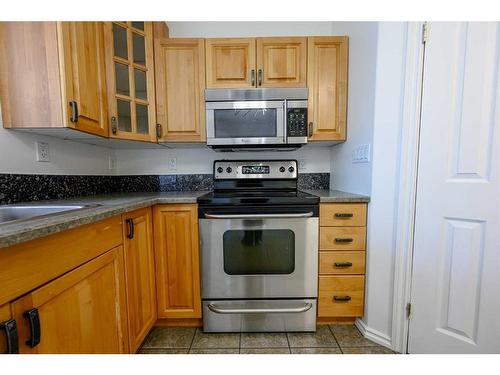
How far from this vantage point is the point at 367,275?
143 cm

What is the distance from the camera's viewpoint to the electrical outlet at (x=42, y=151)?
4.33 feet

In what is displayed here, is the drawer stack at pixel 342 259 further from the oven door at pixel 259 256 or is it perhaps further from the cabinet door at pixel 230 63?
the cabinet door at pixel 230 63

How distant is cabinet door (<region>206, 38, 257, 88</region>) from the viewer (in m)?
1.66

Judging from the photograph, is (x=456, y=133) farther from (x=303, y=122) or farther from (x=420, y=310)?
(x=420, y=310)

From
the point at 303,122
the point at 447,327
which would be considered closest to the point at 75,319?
the point at 303,122

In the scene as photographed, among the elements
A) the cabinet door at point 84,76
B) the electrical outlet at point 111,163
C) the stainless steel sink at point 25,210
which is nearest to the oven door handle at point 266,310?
the stainless steel sink at point 25,210

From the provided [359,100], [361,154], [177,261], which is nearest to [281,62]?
[359,100]

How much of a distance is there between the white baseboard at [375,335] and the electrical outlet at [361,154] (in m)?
1.07

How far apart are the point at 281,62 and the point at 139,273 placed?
1.72 m

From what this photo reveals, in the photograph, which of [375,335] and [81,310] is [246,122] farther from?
[375,335]

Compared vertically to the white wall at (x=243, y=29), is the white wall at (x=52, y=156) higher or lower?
lower

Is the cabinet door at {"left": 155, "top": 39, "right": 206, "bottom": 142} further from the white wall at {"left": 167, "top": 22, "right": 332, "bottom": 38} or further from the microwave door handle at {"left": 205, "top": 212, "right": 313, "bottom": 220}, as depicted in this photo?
the microwave door handle at {"left": 205, "top": 212, "right": 313, "bottom": 220}

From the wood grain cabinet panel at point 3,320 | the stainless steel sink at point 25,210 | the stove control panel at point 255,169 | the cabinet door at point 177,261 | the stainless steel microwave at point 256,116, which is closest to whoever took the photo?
the wood grain cabinet panel at point 3,320
